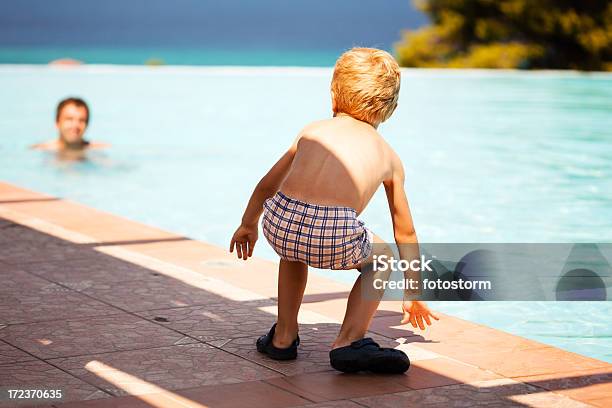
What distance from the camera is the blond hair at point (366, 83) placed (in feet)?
11.0

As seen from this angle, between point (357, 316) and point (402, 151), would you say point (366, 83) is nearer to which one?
point (357, 316)

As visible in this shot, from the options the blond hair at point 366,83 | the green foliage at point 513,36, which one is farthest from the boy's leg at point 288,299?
the green foliage at point 513,36

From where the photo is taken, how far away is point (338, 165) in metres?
3.34

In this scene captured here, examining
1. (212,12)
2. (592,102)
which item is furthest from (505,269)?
(212,12)

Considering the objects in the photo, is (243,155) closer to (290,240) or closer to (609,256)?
(609,256)

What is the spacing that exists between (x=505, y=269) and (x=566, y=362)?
2.52 m

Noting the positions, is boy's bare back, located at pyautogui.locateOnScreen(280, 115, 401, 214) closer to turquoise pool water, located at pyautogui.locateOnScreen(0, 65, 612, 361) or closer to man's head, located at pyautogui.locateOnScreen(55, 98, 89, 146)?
turquoise pool water, located at pyautogui.locateOnScreen(0, 65, 612, 361)

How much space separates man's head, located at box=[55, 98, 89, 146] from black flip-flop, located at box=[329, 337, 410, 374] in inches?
305

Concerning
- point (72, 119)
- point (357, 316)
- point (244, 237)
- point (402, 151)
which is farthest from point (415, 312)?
point (402, 151)

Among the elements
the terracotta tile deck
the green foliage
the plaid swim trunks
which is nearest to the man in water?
the terracotta tile deck

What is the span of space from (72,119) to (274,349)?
25.7 ft

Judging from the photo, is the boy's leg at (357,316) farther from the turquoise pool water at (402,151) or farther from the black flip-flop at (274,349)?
the turquoise pool water at (402,151)

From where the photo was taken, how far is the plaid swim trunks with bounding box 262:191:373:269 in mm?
3270

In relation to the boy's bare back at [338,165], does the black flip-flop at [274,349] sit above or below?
below
